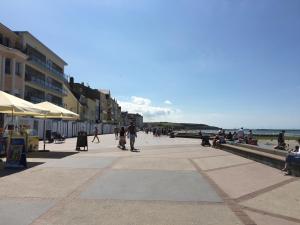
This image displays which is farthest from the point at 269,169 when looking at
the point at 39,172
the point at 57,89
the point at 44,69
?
the point at 57,89

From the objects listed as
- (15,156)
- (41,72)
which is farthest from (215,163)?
(41,72)

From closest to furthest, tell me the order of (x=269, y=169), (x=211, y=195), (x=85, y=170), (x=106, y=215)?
(x=106, y=215) → (x=211, y=195) → (x=85, y=170) → (x=269, y=169)

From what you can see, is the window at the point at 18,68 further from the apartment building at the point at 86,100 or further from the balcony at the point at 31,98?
the apartment building at the point at 86,100

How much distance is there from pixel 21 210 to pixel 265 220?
4.10 metres

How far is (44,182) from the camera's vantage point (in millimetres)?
10320

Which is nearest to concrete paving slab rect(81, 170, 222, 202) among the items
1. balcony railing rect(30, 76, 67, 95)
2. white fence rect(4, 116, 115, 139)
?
white fence rect(4, 116, 115, 139)

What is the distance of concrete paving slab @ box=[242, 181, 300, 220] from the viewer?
7.53 m

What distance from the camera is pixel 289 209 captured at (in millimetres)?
7699

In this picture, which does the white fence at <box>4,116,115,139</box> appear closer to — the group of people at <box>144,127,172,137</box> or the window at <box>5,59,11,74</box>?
the window at <box>5,59,11,74</box>

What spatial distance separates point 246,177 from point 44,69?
54301 mm

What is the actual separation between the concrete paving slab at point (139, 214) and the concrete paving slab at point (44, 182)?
1321 mm

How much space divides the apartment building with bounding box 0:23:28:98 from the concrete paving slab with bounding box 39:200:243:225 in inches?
1493

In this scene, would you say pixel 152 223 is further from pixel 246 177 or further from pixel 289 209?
pixel 246 177

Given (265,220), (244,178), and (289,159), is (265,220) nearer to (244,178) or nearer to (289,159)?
(244,178)
